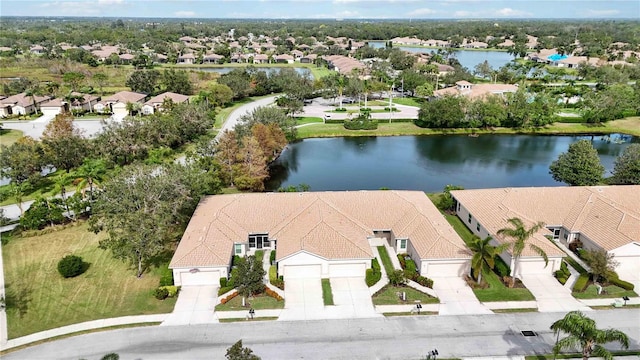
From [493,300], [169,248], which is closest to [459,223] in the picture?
[493,300]

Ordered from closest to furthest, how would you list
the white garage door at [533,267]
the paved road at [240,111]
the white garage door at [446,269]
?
the white garage door at [446,269] → the white garage door at [533,267] → the paved road at [240,111]

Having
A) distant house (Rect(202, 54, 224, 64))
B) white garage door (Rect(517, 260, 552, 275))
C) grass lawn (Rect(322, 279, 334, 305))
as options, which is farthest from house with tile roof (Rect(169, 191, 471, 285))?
distant house (Rect(202, 54, 224, 64))

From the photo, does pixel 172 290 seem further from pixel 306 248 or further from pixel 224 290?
pixel 306 248

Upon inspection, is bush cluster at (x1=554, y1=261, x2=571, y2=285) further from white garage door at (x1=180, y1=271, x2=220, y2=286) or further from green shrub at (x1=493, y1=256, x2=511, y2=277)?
white garage door at (x1=180, y1=271, x2=220, y2=286)

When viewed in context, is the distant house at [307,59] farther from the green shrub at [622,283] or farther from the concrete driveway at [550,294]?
the green shrub at [622,283]


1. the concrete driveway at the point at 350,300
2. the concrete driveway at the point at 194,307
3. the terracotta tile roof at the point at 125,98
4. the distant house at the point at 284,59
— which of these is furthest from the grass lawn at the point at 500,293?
the distant house at the point at 284,59

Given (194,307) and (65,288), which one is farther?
(65,288)

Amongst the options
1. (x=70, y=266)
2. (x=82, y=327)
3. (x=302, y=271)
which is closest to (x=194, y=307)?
(x=82, y=327)
